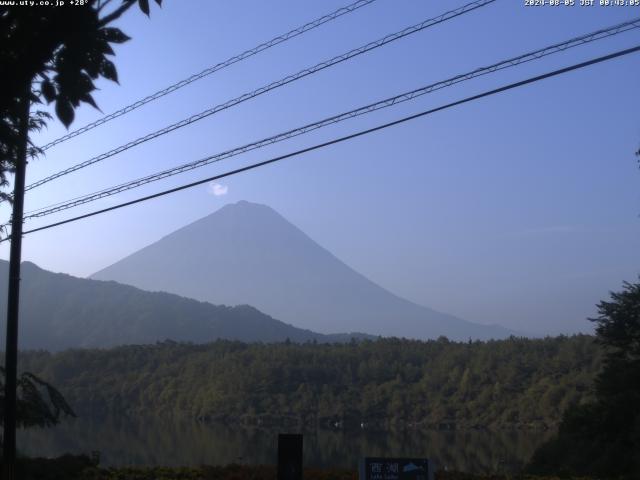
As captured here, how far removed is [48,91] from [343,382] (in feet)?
165

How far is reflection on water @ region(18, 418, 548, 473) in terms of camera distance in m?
24.0

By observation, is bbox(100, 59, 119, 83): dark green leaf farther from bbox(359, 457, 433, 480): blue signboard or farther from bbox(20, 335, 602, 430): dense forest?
bbox(20, 335, 602, 430): dense forest

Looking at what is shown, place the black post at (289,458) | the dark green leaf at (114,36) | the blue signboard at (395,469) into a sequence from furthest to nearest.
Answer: the black post at (289,458), the blue signboard at (395,469), the dark green leaf at (114,36)

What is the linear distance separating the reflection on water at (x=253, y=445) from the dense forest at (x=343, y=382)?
3.74 meters

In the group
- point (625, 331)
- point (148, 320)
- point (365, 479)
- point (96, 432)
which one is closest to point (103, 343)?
point (148, 320)

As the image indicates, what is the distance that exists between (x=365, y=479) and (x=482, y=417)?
123 feet

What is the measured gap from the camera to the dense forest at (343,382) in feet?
148

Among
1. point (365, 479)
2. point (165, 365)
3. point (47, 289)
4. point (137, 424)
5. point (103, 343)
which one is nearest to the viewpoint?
point (365, 479)

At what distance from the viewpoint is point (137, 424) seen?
47.4 m

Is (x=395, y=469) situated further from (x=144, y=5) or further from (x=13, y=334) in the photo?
(x=13, y=334)

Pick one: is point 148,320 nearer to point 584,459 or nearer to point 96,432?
point 96,432

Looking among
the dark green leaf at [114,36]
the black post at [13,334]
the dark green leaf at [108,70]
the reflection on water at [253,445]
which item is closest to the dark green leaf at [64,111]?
the dark green leaf at [108,70]

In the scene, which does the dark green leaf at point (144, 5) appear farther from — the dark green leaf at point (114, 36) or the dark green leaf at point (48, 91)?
the dark green leaf at point (48, 91)

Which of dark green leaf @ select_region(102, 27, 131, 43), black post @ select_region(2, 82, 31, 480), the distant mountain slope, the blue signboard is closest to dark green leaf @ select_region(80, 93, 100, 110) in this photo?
dark green leaf @ select_region(102, 27, 131, 43)
